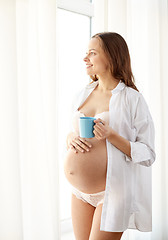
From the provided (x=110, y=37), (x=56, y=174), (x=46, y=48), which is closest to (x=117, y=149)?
(x=56, y=174)

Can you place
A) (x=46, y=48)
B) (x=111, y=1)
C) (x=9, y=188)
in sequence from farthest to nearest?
(x=111, y=1) < (x=46, y=48) < (x=9, y=188)

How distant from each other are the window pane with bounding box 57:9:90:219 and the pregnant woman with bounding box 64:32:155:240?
0.79 metres

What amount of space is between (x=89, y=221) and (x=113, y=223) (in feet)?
0.68

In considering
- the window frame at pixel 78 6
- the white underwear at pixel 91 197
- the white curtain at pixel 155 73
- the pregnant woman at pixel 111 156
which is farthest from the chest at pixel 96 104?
the window frame at pixel 78 6

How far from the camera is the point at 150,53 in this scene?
6.75ft

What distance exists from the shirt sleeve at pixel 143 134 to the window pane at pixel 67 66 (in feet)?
3.22

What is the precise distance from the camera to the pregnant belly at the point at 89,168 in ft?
4.16

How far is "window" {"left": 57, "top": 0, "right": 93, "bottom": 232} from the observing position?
85.7 inches

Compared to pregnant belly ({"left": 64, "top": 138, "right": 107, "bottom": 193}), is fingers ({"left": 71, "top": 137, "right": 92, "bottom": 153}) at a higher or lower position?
higher

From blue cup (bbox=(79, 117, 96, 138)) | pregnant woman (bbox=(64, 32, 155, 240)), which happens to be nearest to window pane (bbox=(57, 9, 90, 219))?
pregnant woman (bbox=(64, 32, 155, 240))

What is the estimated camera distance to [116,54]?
4.48 ft

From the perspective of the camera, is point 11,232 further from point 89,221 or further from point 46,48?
point 46,48

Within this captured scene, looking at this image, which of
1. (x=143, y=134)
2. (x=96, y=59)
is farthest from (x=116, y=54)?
(x=143, y=134)

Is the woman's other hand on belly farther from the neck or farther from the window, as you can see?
the window
